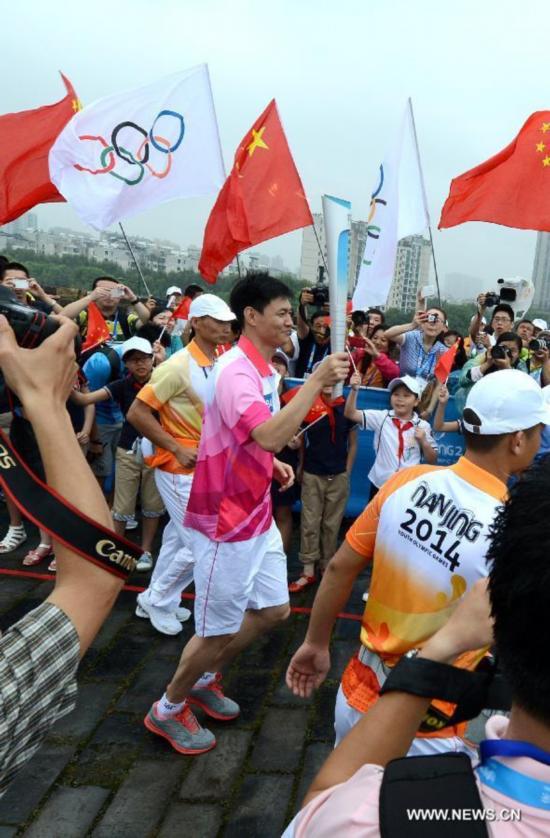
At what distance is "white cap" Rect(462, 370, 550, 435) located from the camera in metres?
1.85

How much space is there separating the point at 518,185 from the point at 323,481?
291cm

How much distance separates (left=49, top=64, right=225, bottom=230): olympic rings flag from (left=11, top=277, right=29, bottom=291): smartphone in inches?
28.1

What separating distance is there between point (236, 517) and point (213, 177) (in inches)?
160

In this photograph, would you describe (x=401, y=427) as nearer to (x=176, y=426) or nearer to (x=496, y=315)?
(x=176, y=426)

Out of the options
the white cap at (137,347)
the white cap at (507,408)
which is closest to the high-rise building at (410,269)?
the white cap at (137,347)

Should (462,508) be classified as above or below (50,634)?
below

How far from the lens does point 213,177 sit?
19.9 feet

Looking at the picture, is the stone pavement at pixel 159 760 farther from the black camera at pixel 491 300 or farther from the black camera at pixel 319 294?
the black camera at pixel 491 300

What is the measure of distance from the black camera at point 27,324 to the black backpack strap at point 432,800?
0.94m

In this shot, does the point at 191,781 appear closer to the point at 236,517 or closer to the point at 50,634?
the point at 236,517

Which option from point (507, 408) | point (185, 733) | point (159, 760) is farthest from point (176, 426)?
point (507, 408)

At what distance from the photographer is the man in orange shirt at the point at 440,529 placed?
1829 mm

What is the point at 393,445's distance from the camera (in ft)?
15.8

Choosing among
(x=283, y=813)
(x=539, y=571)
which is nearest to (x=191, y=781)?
(x=283, y=813)
